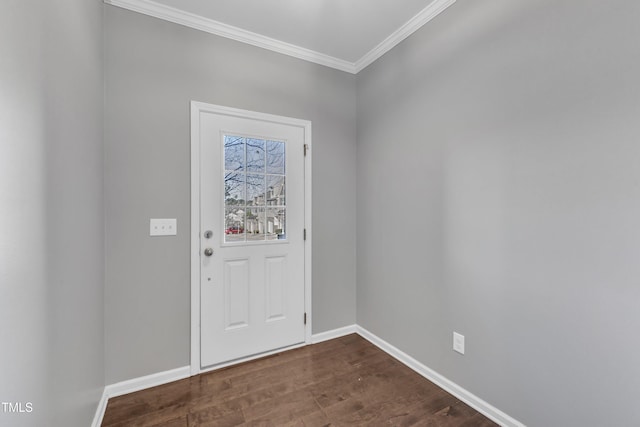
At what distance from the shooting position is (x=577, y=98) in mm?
1324

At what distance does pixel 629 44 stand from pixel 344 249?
7.37 ft

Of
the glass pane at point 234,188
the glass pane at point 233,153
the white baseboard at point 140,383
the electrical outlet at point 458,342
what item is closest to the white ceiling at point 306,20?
the glass pane at point 233,153

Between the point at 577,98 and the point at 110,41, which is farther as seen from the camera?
the point at 110,41

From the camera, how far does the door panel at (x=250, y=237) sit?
2203 millimetres

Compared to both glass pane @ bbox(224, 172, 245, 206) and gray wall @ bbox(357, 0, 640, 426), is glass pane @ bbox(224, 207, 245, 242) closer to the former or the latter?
glass pane @ bbox(224, 172, 245, 206)

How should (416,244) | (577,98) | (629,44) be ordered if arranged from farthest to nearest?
1. (416,244)
2. (577,98)
3. (629,44)

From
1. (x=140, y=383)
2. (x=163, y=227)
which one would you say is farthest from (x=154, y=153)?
(x=140, y=383)

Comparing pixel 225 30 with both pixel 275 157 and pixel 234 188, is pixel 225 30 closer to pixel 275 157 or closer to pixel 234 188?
pixel 275 157

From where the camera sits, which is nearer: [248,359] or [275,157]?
[248,359]

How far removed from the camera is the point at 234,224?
2.31m

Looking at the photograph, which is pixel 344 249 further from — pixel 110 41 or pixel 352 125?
pixel 110 41

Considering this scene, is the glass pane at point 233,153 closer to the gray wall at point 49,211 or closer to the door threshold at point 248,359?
the gray wall at point 49,211

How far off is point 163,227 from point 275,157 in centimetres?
106

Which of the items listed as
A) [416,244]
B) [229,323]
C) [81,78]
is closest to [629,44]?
[416,244]
